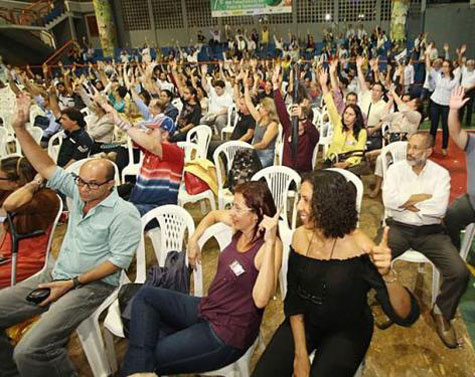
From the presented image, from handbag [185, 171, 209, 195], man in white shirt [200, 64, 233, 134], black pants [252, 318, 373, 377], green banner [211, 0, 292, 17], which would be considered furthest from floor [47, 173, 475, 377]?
green banner [211, 0, 292, 17]

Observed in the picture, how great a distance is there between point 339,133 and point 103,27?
49.6ft

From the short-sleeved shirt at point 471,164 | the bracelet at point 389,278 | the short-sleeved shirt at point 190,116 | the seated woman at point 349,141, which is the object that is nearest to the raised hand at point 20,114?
the bracelet at point 389,278

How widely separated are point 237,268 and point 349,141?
254 centimetres

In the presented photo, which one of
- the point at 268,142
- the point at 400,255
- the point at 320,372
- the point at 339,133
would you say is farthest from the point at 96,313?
the point at 339,133

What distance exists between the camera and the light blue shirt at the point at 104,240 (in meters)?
1.98

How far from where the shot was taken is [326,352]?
156cm

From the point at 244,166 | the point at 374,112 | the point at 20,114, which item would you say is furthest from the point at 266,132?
the point at 20,114

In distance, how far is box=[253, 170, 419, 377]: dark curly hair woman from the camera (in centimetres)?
153

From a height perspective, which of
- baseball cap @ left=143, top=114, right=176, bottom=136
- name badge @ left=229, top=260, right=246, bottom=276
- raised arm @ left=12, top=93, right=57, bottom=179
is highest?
raised arm @ left=12, top=93, right=57, bottom=179

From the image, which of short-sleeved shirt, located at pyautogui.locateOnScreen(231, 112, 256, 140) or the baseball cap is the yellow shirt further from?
the baseball cap

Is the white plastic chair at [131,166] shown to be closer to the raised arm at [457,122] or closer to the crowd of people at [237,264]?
the crowd of people at [237,264]

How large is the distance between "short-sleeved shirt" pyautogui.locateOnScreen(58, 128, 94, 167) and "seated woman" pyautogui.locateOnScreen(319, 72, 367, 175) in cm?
241

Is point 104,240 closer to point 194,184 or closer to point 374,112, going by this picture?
point 194,184

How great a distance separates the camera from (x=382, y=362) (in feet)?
6.68
